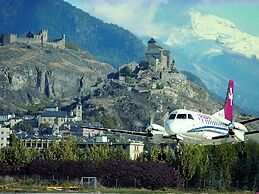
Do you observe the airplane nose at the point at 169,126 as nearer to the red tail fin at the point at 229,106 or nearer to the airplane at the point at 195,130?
the airplane at the point at 195,130

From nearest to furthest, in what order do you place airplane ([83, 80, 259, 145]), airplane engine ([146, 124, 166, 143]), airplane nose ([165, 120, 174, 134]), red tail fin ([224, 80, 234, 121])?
airplane nose ([165, 120, 174, 134]) → airplane ([83, 80, 259, 145]) → airplane engine ([146, 124, 166, 143]) → red tail fin ([224, 80, 234, 121])

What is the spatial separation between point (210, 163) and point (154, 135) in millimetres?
89290

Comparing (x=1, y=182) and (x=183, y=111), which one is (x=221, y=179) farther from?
(x=183, y=111)

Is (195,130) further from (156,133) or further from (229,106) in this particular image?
(229,106)

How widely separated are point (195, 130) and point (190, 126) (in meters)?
1.12

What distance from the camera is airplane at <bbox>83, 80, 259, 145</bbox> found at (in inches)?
3898

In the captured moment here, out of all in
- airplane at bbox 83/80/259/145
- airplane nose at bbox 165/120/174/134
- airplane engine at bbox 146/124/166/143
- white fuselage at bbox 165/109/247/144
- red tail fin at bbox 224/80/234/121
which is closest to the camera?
airplane nose at bbox 165/120/174/134

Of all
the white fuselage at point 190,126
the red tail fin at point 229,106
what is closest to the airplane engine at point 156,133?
the white fuselage at point 190,126

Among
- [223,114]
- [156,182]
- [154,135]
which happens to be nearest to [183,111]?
[154,135]

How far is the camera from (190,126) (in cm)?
9969

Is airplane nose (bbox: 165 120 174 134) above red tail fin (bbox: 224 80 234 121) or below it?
below

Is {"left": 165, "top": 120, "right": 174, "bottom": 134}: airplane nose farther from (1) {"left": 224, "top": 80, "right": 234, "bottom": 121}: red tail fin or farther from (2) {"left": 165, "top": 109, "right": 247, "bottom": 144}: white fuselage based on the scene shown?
(1) {"left": 224, "top": 80, "right": 234, "bottom": 121}: red tail fin

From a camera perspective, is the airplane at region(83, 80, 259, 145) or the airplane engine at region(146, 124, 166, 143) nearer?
the airplane at region(83, 80, 259, 145)

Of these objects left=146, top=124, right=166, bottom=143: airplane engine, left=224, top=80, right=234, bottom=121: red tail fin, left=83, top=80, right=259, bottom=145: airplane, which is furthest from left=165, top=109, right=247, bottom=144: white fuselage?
left=224, top=80, right=234, bottom=121: red tail fin
